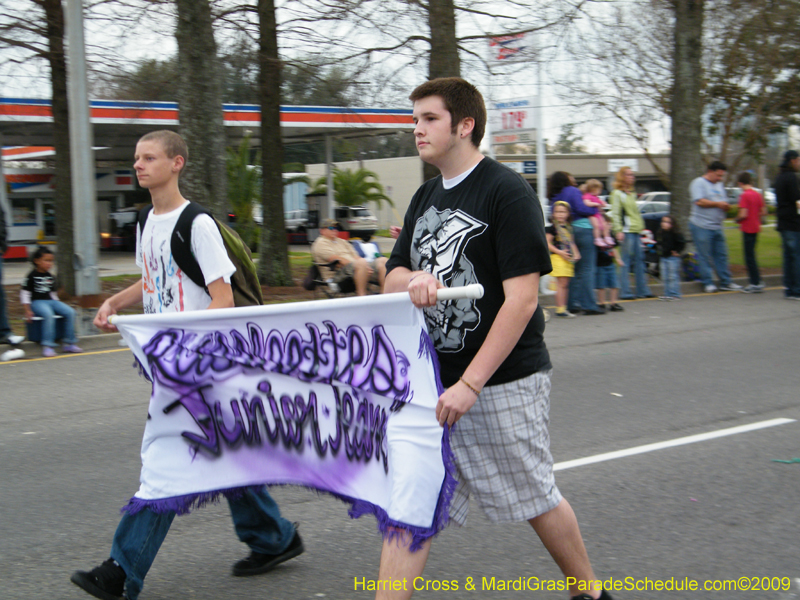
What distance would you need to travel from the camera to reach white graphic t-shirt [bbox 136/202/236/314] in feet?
10.7

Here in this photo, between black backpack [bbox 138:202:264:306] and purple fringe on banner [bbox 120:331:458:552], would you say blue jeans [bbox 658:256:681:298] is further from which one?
purple fringe on banner [bbox 120:331:458:552]

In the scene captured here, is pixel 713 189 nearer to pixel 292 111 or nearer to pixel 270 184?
pixel 270 184

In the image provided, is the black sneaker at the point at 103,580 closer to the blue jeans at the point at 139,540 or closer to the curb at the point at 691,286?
the blue jeans at the point at 139,540

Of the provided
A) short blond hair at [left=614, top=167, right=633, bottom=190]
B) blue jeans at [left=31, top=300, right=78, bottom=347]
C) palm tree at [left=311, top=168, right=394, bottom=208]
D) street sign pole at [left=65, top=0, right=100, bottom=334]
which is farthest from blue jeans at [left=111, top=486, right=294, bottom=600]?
palm tree at [left=311, top=168, right=394, bottom=208]

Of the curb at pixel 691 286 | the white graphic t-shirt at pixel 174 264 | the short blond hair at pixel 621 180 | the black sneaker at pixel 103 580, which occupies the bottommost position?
the black sneaker at pixel 103 580

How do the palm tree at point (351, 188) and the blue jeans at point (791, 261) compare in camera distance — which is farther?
the palm tree at point (351, 188)

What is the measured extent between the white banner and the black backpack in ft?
0.86

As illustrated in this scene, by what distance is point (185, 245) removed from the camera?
10.7 feet

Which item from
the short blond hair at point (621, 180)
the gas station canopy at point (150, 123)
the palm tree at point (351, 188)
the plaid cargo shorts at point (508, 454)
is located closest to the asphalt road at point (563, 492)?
the plaid cargo shorts at point (508, 454)

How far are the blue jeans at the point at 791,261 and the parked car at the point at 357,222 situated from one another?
24264mm

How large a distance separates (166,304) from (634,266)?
1087 cm

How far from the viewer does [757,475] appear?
189 inches

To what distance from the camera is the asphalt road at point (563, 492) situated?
11.6 feet

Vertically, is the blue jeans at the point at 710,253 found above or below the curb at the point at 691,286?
above
